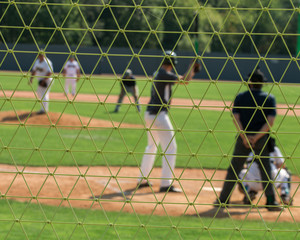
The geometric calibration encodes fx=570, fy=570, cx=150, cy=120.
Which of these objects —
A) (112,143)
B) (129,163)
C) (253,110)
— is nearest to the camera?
(253,110)

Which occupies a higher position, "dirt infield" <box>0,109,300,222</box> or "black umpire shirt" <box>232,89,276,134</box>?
"black umpire shirt" <box>232,89,276,134</box>

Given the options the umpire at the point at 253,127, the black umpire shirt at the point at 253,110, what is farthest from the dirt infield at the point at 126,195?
the black umpire shirt at the point at 253,110

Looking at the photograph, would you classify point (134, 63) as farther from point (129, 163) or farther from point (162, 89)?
point (162, 89)

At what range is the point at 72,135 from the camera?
1432 cm

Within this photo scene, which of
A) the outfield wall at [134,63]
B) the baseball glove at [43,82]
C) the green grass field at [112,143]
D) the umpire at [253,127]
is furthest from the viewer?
the outfield wall at [134,63]

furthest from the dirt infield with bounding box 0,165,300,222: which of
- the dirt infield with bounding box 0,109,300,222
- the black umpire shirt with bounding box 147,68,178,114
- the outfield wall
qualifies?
the outfield wall

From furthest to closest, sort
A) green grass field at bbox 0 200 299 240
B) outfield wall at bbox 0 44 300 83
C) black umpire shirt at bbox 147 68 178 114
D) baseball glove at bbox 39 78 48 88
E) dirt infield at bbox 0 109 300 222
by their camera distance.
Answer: outfield wall at bbox 0 44 300 83 < baseball glove at bbox 39 78 48 88 < black umpire shirt at bbox 147 68 178 114 < dirt infield at bbox 0 109 300 222 < green grass field at bbox 0 200 299 240

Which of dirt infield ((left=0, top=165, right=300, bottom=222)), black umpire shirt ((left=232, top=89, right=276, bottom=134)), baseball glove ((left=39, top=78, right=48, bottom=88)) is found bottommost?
dirt infield ((left=0, top=165, right=300, bottom=222))

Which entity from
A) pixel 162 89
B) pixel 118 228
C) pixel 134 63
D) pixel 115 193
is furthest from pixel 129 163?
pixel 134 63

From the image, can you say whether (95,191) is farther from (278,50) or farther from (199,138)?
(278,50)

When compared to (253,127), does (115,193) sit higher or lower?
lower

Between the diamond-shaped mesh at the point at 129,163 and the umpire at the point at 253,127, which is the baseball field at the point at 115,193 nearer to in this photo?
the diamond-shaped mesh at the point at 129,163

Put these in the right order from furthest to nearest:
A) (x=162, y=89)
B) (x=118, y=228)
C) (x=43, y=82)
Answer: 1. (x=43, y=82)
2. (x=162, y=89)
3. (x=118, y=228)

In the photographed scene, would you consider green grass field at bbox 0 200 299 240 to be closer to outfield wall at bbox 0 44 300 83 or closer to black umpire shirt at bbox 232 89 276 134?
black umpire shirt at bbox 232 89 276 134
